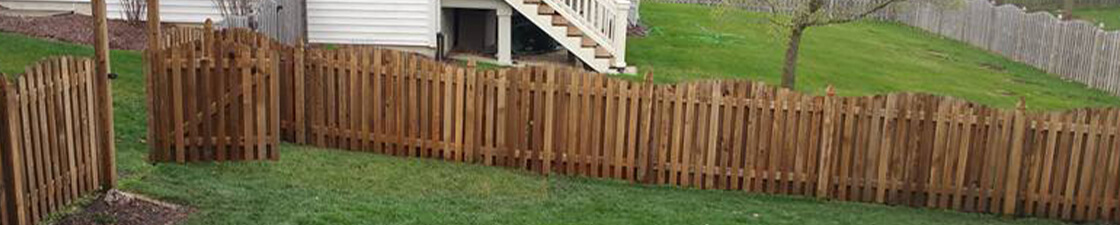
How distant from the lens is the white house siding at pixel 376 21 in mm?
17938

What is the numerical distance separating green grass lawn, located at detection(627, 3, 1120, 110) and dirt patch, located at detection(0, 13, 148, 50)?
24.5 ft

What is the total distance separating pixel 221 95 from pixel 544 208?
2674mm

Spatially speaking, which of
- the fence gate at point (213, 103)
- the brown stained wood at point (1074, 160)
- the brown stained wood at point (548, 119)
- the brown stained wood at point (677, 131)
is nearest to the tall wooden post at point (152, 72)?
the fence gate at point (213, 103)

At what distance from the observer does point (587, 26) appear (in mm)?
17891

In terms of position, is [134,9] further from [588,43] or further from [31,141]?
[31,141]

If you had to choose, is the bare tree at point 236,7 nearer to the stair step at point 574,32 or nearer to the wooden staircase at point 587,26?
the wooden staircase at point 587,26

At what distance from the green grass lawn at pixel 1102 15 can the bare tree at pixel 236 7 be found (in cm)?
2752

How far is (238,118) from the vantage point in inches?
362

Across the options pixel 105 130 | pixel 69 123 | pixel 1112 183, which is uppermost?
pixel 69 123

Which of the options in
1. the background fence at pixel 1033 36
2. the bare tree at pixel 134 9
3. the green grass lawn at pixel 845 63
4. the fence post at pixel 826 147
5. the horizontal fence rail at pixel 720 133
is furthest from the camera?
the background fence at pixel 1033 36

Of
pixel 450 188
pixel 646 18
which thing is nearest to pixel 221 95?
pixel 450 188

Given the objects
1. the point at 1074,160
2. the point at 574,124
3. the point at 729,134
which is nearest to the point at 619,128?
the point at 574,124

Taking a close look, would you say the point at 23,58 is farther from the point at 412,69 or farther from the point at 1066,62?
the point at 1066,62

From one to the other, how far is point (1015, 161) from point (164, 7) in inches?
492
